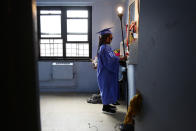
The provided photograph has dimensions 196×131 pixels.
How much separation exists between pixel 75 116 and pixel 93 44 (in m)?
2.02

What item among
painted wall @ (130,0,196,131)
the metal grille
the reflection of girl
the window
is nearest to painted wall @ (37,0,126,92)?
the window

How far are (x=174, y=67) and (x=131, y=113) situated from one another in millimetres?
618

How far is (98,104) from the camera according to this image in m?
3.30

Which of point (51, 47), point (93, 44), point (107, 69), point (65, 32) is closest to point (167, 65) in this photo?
point (107, 69)

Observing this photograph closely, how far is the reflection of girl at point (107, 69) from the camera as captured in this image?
269cm

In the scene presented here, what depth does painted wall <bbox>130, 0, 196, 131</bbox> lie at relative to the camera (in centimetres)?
57

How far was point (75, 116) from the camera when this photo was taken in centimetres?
266

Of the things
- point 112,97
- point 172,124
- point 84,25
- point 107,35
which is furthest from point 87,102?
point 172,124

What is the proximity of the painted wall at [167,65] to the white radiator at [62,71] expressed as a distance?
3.07m

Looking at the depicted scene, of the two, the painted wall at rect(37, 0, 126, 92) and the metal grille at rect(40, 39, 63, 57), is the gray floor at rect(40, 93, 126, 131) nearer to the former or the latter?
the painted wall at rect(37, 0, 126, 92)

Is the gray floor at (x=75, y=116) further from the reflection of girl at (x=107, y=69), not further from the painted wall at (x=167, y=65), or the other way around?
the painted wall at (x=167, y=65)

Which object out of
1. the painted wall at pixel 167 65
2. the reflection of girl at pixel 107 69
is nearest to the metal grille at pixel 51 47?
the reflection of girl at pixel 107 69

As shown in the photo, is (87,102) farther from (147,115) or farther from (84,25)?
(147,115)

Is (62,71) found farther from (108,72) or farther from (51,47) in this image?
(108,72)
